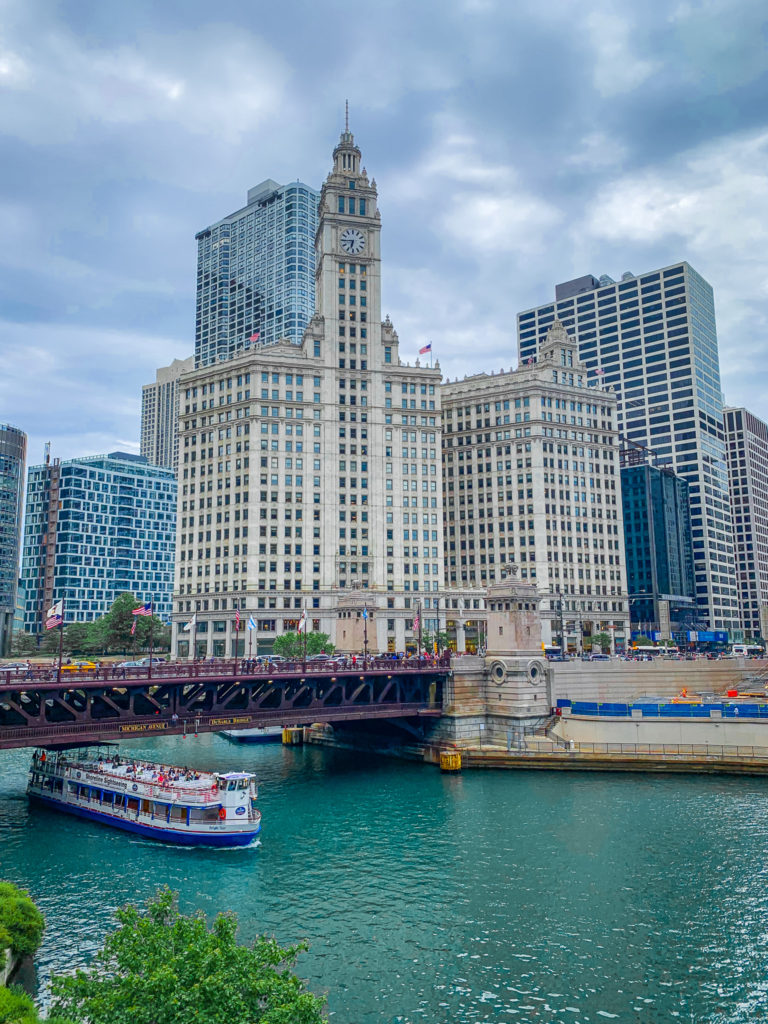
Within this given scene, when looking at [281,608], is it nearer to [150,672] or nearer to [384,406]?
[384,406]

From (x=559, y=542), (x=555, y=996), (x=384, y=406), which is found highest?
(x=384, y=406)

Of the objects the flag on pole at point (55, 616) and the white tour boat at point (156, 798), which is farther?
the flag on pole at point (55, 616)

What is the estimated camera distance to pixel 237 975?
2006 cm

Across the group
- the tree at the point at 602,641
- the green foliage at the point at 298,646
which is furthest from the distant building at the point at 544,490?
the green foliage at the point at 298,646

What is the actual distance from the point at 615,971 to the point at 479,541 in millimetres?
138093

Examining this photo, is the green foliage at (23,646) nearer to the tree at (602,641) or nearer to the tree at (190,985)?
the tree at (602,641)

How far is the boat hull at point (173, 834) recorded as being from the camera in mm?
53094

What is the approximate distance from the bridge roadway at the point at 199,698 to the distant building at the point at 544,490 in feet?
262

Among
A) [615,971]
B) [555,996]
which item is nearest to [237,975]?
[555,996]

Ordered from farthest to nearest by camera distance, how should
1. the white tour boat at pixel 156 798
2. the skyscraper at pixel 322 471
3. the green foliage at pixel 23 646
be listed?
the green foliage at pixel 23 646
the skyscraper at pixel 322 471
the white tour boat at pixel 156 798

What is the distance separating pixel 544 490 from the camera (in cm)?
16500

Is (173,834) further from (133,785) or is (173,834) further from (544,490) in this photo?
(544,490)

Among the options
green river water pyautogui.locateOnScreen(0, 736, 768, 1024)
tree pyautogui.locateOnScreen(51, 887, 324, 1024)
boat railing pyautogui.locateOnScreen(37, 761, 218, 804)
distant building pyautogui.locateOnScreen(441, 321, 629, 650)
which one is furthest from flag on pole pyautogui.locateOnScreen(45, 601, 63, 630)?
distant building pyautogui.locateOnScreen(441, 321, 629, 650)

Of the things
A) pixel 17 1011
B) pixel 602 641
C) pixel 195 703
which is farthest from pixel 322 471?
pixel 17 1011
